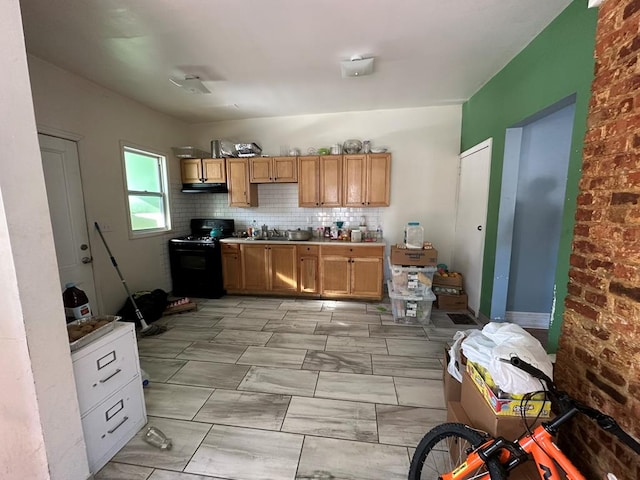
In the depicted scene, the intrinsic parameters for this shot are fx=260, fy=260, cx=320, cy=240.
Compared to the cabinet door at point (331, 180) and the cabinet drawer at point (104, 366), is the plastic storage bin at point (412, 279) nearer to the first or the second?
the cabinet door at point (331, 180)

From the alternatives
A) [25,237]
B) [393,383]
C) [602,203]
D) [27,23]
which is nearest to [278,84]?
[27,23]

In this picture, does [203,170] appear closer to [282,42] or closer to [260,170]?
[260,170]

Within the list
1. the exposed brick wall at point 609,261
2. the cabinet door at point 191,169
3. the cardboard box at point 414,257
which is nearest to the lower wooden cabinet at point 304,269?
the cardboard box at point 414,257

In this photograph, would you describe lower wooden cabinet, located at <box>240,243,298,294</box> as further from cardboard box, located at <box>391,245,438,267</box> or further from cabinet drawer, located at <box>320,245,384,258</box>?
cardboard box, located at <box>391,245,438,267</box>

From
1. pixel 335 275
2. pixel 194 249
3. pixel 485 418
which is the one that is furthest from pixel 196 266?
pixel 485 418

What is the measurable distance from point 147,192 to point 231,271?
5.36ft

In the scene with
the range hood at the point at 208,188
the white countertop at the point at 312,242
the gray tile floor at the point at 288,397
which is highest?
the range hood at the point at 208,188

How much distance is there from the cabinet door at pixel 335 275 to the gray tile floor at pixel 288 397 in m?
0.61

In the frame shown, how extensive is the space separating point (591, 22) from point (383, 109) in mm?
2503

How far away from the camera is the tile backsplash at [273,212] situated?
421 cm

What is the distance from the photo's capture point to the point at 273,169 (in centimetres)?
401

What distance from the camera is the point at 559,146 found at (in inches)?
109

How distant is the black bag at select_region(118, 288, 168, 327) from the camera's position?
3.12 metres

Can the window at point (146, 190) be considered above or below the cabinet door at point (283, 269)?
above
